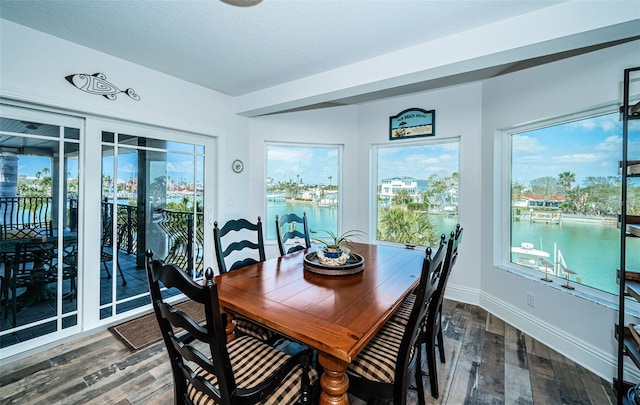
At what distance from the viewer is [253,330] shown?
184 cm

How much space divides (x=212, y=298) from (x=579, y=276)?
304 centimetres

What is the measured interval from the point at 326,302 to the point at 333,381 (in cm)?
38

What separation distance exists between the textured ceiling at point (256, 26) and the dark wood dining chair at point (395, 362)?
1652 mm

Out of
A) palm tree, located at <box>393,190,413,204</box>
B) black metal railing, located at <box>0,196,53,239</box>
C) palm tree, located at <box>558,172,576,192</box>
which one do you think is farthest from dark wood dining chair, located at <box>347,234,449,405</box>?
black metal railing, located at <box>0,196,53,239</box>

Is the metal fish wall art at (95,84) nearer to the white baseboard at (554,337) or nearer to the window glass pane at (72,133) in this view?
the window glass pane at (72,133)

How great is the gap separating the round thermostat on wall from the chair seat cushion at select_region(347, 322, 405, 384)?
277 cm

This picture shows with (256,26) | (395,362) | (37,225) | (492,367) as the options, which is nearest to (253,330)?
(395,362)

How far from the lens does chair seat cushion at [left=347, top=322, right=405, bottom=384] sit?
1.37 meters

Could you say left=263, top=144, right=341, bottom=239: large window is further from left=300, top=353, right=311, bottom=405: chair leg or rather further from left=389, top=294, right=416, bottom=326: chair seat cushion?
left=300, top=353, right=311, bottom=405: chair leg

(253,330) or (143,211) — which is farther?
(143,211)

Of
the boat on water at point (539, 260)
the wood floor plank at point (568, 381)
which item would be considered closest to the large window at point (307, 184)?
the boat on water at point (539, 260)

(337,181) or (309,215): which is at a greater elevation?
(337,181)

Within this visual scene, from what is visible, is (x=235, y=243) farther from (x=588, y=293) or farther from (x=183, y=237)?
(x=588, y=293)

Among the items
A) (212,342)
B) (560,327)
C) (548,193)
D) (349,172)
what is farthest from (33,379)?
(548,193)
